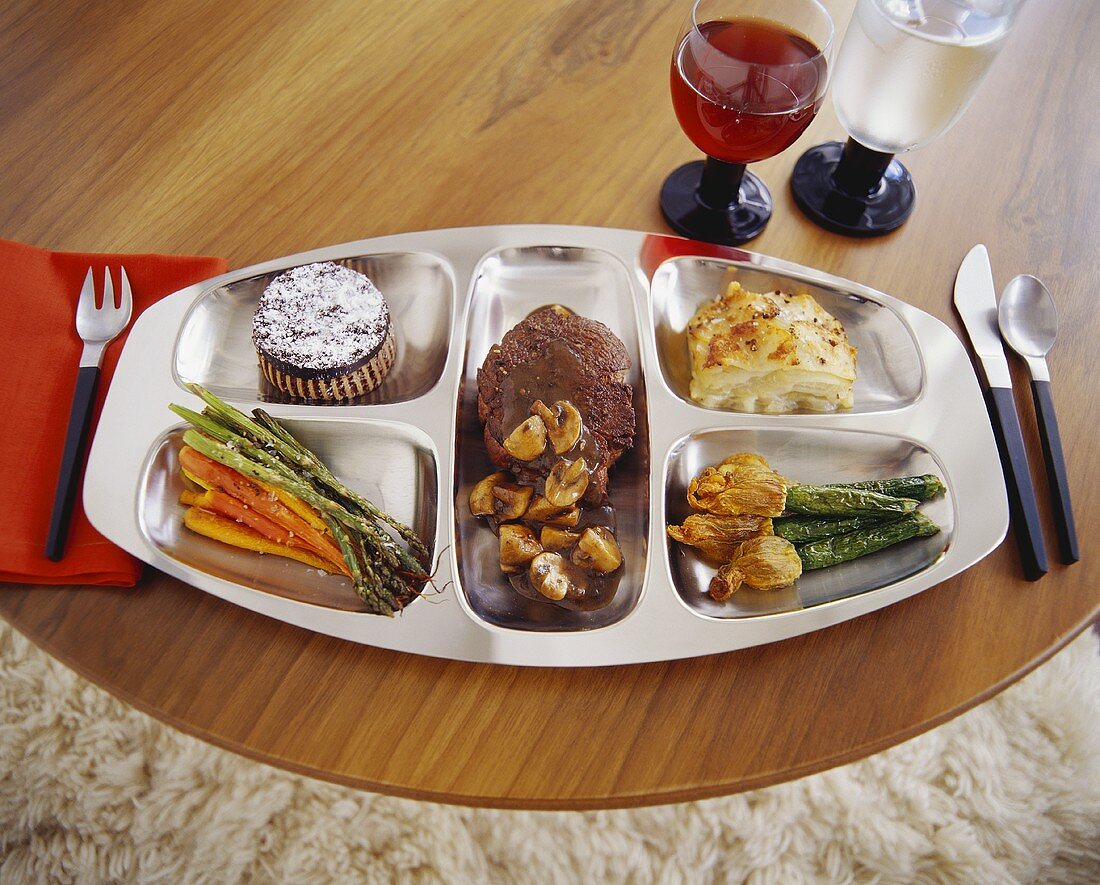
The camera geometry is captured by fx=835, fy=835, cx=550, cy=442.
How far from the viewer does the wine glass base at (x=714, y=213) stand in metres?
2.46

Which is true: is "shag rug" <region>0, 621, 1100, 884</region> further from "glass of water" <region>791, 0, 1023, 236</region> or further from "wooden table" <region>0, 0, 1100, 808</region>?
"glass of water" <region>791, 0, 1023, 236</region>

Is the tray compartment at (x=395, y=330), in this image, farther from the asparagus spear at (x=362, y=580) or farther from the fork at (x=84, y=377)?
the asparagus spear at (x=362, y=580)

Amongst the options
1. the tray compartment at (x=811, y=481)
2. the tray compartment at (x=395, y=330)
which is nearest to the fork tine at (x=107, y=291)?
the tray compartment at (x=395, y=330)

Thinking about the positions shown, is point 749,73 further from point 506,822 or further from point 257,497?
point 506,822

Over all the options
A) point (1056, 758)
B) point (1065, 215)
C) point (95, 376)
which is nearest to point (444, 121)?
point (95, 376)

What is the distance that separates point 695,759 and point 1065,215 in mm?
2012

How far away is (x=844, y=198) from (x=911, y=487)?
0.96m

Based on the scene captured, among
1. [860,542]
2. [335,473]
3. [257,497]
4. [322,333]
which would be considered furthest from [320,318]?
[860,542]

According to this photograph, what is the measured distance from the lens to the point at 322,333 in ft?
6.95

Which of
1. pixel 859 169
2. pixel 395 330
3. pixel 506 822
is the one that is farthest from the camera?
pixel 506 822

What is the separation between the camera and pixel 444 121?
263 centimetres

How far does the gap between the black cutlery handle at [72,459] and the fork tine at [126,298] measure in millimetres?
190

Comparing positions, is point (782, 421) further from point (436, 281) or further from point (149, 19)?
point (149, 19)

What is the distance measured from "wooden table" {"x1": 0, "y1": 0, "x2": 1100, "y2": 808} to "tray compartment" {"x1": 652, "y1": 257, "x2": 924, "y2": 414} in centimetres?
14
